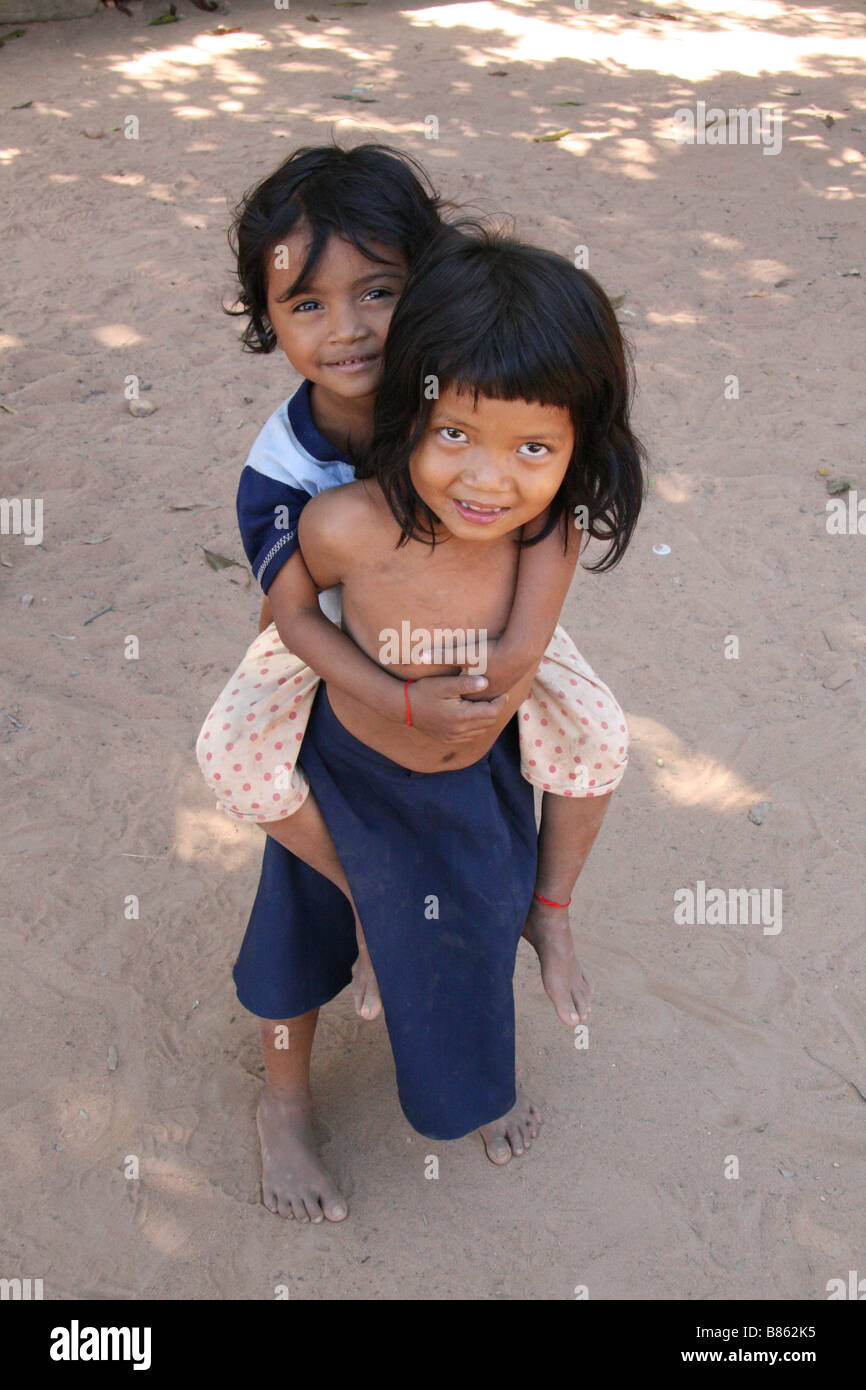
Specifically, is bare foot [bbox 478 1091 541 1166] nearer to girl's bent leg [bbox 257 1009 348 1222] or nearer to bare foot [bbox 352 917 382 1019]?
girl's bent leg [bbox 257 1009 348 1222]

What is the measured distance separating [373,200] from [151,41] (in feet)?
21.5

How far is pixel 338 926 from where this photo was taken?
2.19m

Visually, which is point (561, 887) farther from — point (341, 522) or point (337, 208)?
point (337, 208)

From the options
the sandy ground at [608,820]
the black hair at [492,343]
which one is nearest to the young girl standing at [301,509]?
the black hair at [492,343]

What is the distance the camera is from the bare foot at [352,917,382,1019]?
2.00 metres

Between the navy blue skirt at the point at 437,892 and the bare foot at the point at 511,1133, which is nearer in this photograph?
the navy blue skirt at the point at 437,892

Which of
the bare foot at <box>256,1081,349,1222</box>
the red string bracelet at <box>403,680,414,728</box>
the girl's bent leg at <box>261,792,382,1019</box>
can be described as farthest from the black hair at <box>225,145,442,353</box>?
the bare foot at <box>256,1081,349,1222</box>

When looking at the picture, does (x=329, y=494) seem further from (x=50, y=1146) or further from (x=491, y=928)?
(x=50, y=1146)

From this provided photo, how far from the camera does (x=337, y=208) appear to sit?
1668mm

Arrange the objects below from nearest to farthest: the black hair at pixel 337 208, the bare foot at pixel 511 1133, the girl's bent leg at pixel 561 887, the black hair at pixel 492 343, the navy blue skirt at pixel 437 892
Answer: the black hair at pixel 492 343 < the black hair at pixel 337 208 < the navy blue skirt at pixel 437 892 < the girl's bent leg at pixel 561 887 < the bare foot at pixel 511 1133

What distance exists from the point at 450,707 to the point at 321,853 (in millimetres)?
420

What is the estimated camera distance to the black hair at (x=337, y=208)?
1670 mm

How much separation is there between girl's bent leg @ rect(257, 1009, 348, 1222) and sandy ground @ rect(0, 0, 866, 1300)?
0.19 ft

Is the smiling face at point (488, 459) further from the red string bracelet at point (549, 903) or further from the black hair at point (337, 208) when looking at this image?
the red string bracelet at point (549, 903)
